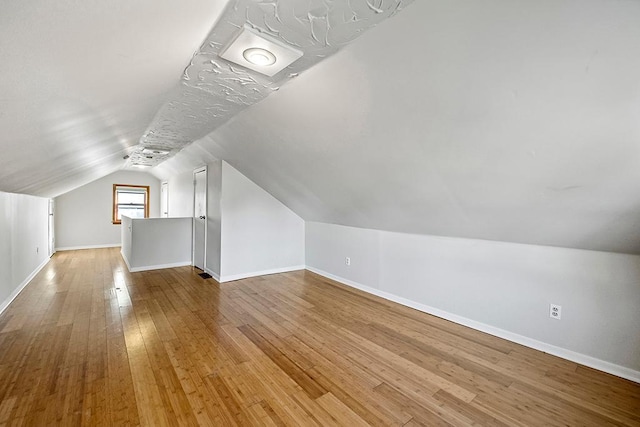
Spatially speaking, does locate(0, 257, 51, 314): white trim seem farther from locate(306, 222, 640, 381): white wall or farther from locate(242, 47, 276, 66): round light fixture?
locate(306, 222, 640, 381): white wall

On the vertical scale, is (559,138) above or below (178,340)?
above

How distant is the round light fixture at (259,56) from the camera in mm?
1676

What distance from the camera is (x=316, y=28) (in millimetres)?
1475

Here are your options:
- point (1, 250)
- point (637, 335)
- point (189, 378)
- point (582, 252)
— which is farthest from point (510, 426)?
point (1, 250)

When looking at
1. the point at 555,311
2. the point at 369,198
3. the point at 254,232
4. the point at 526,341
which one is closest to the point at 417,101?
the point at 369,198

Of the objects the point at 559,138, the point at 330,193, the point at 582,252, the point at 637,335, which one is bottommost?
the point at 637,335

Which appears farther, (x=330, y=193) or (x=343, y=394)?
(x=330, y=193)

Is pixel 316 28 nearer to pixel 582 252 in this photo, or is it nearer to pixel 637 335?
pixel 582 252

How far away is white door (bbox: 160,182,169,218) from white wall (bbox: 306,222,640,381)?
6304mm

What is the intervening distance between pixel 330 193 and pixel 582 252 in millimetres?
2507

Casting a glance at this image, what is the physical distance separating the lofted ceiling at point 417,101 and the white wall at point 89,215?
5.57 metres

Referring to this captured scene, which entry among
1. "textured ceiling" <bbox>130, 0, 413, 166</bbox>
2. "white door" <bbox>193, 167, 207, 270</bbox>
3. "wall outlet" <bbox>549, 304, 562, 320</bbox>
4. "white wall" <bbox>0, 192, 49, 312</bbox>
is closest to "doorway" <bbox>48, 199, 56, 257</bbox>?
"white wall" <bbox>0, 192, 49, 312</bbox>

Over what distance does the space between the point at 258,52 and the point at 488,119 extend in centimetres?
143

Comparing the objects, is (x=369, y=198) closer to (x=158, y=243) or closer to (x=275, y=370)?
(x=275, y=370)
